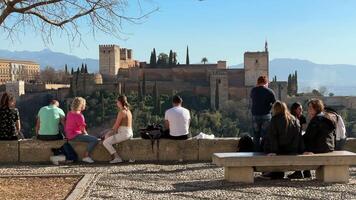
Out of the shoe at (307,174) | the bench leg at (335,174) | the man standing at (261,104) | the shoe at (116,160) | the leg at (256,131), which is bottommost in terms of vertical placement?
the shoe at (116,160)

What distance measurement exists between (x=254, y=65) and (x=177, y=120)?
247ft

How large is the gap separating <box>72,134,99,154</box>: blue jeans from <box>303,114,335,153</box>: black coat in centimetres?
345

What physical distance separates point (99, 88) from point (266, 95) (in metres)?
67.7

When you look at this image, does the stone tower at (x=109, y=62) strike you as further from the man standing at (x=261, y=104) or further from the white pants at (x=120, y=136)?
the man standing at (x=261, y=104)

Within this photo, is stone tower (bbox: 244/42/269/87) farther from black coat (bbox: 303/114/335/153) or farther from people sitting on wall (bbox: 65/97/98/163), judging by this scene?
black coat (bbox: 303/114/335/153)

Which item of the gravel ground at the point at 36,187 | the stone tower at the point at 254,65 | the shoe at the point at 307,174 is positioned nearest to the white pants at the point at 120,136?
the gravel ground at the point at 36,187

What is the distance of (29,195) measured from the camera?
5.98 meters

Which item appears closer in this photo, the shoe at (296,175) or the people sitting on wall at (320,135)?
the people sitting on wall at (320,135)

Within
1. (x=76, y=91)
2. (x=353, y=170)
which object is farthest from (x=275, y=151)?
(x=76, y=91)

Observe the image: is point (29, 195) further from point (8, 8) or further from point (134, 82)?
point (134, 82)

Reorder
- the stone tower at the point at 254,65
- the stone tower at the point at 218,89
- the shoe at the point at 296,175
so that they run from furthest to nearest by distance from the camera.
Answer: the stone tower at the point at 254,65
the stone tower at the point at 218,89
the shoe at the point at 296,175

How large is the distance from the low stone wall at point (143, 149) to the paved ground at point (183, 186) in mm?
844

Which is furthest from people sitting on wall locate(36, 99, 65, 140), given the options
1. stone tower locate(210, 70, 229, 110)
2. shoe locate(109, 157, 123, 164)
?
stone tower locate(210, 70, 229, 110)

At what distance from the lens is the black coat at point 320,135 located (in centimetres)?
695
